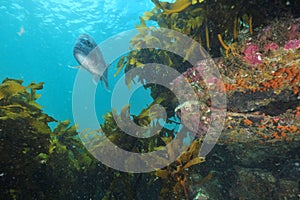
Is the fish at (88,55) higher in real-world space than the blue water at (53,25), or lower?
lower

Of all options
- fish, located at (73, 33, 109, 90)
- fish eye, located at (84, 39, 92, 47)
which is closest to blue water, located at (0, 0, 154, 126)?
fish, located at (73, 33, 109, 90)

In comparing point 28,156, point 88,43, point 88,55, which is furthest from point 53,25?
point 28,156

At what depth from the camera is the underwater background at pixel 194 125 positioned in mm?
2611

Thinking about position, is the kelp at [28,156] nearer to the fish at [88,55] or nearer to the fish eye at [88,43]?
the fish at [88,55]

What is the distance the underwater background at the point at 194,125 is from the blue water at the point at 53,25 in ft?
63.2

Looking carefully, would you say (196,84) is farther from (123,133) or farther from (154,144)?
(123,133)

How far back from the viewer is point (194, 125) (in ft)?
10.2

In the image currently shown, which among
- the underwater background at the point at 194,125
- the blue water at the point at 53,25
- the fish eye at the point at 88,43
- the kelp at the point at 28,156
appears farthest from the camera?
the blue water at the point at 53,25

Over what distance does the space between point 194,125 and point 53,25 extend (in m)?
32.0

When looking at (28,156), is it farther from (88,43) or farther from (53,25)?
(53,25)

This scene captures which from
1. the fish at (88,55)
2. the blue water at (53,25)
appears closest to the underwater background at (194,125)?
the fish at (88,55)

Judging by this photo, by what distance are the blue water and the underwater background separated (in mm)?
19257

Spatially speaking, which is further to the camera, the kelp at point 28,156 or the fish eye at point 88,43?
the fish eye at point 88,43

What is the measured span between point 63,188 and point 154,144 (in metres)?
1.64
